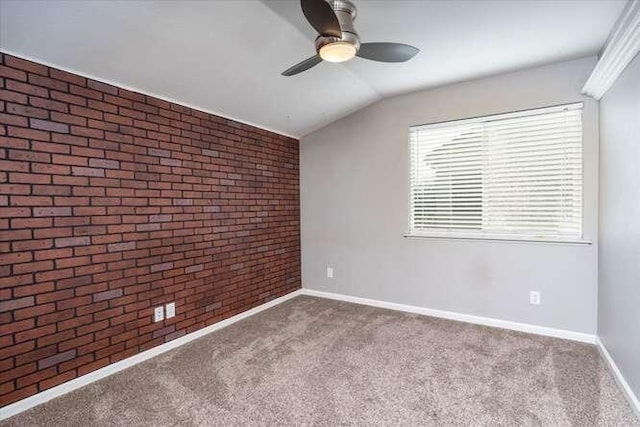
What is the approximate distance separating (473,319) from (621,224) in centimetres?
150

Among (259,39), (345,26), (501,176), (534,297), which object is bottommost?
(534,297)

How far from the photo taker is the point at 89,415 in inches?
70.4

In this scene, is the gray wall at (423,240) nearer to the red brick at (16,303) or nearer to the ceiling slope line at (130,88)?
the ceiling slope line at (130,88)

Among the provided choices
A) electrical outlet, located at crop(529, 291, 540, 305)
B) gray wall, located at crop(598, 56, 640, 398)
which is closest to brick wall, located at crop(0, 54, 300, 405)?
electrical outlet, located at crop(529, 291, 540, 305)

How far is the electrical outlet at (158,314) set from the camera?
8.26 feet

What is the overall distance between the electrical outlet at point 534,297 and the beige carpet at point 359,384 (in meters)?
0.30

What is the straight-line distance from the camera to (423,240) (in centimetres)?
332

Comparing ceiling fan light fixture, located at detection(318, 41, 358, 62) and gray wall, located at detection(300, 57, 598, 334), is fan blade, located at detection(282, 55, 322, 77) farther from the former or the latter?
gray wall, located at detection(300, 57, 598, 334)

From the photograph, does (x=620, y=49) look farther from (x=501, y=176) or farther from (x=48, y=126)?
(x=48, y=126)

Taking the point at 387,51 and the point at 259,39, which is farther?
the point at 259,39

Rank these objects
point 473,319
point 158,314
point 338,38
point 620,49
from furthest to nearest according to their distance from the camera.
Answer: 1. point 473,319
2. point 158,314
3. point 620,49
4. point 338,38

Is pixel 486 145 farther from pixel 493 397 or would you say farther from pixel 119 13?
pixel 119 13

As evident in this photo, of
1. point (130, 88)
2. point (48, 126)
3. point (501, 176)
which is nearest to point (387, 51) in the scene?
point (501, 176)

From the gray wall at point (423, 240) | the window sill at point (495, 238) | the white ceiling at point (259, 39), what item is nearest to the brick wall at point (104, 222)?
the white ceiling at point (259, 39)
